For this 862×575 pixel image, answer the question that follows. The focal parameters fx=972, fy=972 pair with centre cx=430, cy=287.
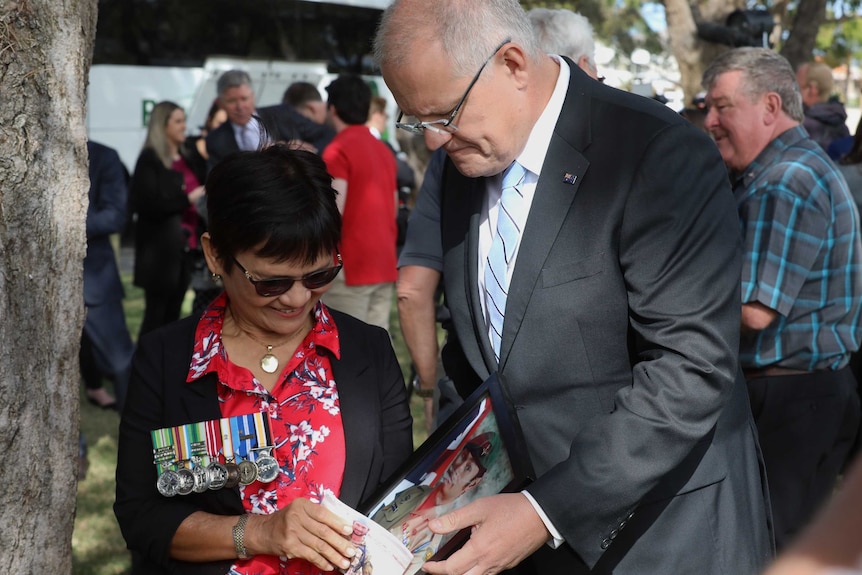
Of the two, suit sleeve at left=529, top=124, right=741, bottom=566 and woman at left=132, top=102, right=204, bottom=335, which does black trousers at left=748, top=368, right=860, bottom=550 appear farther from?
woman at left=132, top=102, right=204, bottom=335

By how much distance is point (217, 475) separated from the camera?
6.66 feet

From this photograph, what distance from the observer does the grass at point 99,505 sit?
4.53m

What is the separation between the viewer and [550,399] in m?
2.12

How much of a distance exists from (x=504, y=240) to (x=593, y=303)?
275mm

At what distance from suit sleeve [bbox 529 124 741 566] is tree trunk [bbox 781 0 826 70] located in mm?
10353

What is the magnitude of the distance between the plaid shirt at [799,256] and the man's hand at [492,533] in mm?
1637

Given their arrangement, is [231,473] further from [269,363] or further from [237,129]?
[237,129]

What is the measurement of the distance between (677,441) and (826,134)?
17.1ft

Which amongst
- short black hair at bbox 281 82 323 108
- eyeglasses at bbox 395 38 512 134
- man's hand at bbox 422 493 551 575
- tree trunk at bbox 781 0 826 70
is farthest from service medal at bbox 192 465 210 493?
tree trunk at bbox 781 0 826 70

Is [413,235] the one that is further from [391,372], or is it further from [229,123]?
[229,123]

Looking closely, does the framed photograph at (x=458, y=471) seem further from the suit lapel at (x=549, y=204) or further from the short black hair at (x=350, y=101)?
the short black hair at (x=350, y=101)

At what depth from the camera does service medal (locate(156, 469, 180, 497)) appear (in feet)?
6.65

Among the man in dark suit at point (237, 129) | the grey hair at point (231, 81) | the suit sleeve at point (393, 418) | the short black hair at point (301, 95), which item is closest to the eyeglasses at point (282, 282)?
the suit sleeve at point (393, 418)

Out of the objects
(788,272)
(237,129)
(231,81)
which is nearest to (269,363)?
(788,272)
